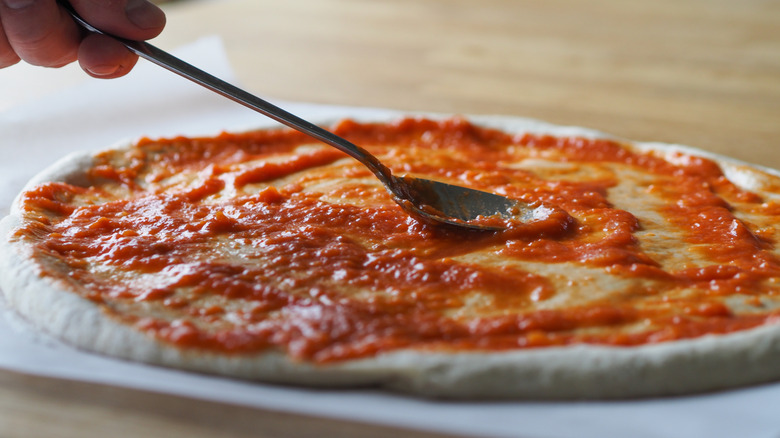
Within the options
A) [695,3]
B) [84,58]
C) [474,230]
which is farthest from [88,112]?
[695,3]

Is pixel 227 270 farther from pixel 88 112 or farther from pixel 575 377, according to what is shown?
pixel 88 112

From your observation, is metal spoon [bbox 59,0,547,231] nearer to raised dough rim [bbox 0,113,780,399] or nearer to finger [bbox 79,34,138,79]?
→ finger [bbox 79,34,138,79]

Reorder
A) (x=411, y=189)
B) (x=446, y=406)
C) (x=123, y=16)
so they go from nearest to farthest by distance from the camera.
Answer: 1. (x=446, y=406)
2. (x=123, y=16)
3. (x=411, y=189)

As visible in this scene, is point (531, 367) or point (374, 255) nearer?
point (531, 367)

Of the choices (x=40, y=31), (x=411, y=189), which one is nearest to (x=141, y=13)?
(x=40, y=31)

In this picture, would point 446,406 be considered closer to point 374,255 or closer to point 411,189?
point 374,255

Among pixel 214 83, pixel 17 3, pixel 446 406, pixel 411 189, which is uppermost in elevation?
pixel 17 3

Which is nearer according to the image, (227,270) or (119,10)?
(227,270)
